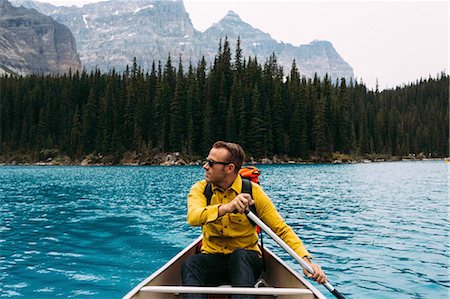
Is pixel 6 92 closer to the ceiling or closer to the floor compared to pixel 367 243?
closer to the ceiling

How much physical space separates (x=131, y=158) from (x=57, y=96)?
4310 centimetres

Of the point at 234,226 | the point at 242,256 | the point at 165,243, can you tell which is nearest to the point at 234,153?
the point at 234,226

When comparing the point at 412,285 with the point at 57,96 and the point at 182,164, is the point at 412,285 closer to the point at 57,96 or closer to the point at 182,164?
the point at 182,164

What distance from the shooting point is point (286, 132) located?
100125mm

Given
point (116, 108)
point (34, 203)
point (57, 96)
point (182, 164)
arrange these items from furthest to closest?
point (57, 96)
point (116, 108)
point (182, 164)
point (34, 203)

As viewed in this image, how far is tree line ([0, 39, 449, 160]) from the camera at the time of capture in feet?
315

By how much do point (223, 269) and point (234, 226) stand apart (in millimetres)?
705

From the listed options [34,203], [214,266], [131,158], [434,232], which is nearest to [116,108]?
[131,158]

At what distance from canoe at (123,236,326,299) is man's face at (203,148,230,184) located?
4.80ft

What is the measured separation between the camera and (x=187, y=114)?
317ft

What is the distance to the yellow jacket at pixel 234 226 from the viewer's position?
5.79 m

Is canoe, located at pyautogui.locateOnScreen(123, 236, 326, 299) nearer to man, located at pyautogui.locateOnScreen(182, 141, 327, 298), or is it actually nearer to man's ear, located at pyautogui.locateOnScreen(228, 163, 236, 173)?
man, located at pyautogui.locateOnScreen(182, 141, 327, 298)

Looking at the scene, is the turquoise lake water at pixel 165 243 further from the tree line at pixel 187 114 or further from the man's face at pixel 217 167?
the tree line at pixel 187 114

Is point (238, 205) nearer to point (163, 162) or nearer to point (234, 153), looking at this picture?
point (234, 153)
